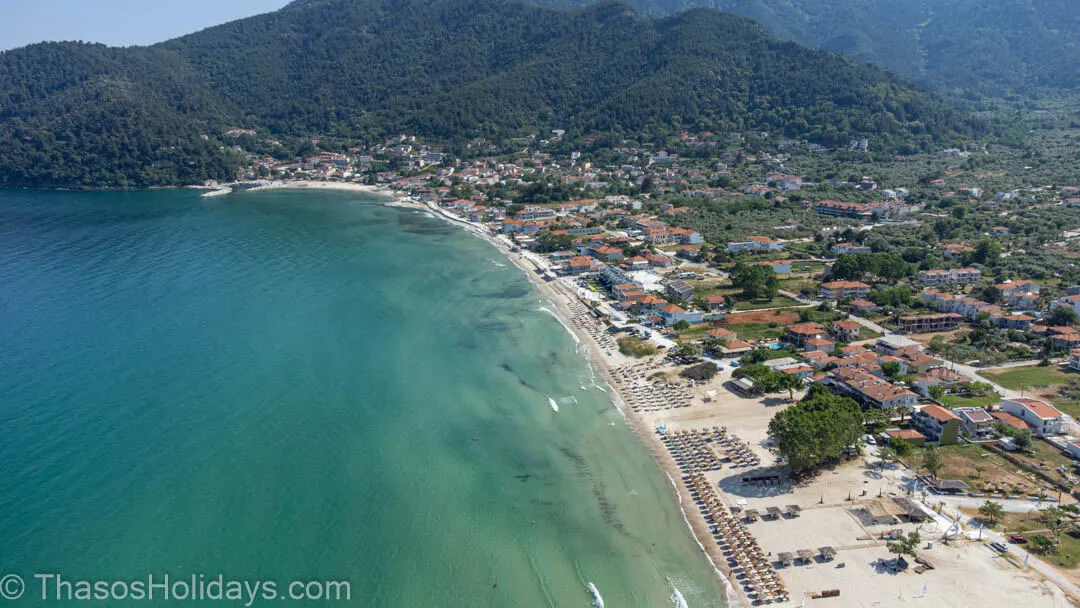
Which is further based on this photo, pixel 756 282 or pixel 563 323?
pixel 756 282

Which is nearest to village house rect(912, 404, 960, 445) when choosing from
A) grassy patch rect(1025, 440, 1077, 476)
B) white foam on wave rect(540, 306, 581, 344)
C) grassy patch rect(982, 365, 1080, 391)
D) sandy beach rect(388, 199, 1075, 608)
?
grassy patch rect(1025, 440, 1077, 476)

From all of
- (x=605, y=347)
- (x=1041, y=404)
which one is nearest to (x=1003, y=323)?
(x=1041, y=404)

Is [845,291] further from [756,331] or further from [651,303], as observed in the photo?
[651,303]

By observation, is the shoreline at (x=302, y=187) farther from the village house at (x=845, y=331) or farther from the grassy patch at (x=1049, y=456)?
the grassy patch at (x=1049, y=456)

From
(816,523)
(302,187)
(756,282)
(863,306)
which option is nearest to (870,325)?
(863,306)

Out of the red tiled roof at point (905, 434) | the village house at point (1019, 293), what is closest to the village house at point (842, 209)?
the village house at point (1019, 293)

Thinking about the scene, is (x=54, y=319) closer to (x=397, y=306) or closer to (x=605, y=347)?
(x=397, y=306)

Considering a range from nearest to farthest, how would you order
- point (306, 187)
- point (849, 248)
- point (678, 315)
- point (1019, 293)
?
point (678, 315), point (1019, 293), point (849, 248), point (306, 187)
